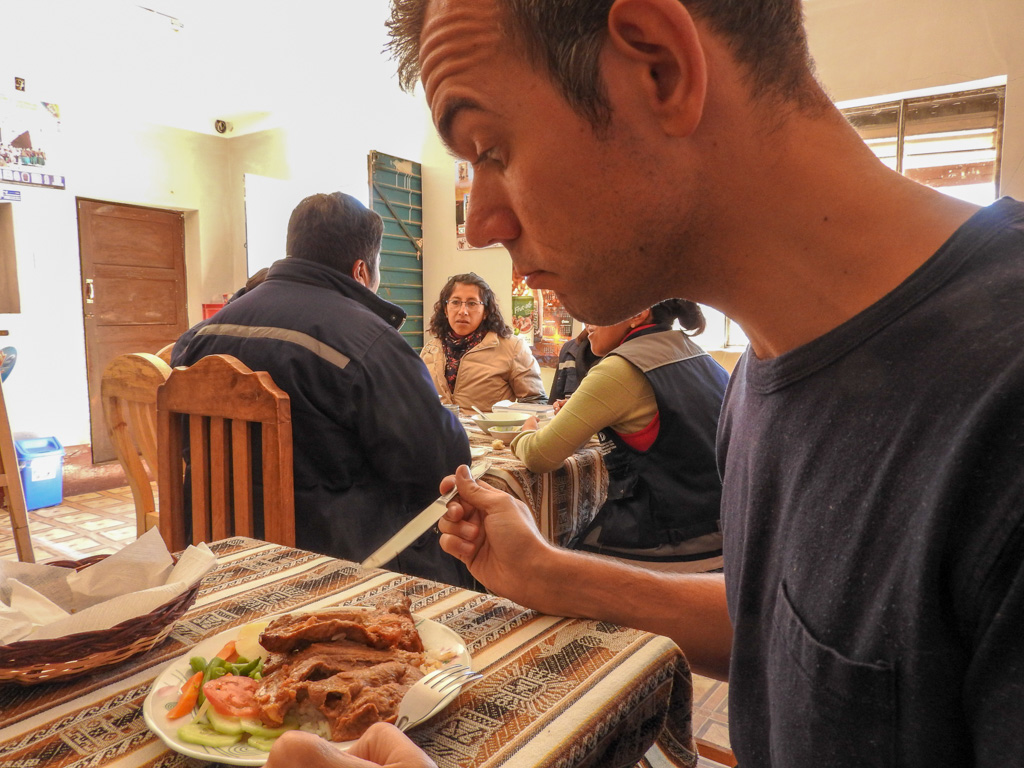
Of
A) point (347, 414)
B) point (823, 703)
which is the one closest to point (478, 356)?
point (347, 414)

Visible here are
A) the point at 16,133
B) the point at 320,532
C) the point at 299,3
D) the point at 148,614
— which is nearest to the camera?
A: the point at 148,614

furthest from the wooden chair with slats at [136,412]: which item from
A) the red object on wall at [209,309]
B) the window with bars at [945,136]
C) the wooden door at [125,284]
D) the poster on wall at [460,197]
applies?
the red object on wall at [209,309]

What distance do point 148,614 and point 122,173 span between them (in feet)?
20.9

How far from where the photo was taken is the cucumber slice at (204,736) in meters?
0.58

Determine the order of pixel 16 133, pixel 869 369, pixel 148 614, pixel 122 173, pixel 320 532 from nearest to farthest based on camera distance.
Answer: pixel 869 369 < pixel 148 614 < pixel 320 532 < pixel 16 133 < pixel 122 173

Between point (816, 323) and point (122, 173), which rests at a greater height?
point (122, 173)

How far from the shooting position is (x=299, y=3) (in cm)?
420

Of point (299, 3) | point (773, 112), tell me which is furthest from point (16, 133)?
point (773, 112)

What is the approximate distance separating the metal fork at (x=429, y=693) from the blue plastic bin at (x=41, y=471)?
496 cm

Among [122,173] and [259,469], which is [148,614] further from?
[122,173]

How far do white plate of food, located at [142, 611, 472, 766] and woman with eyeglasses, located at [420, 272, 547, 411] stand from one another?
3.06 m

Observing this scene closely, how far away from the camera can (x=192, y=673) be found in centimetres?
68

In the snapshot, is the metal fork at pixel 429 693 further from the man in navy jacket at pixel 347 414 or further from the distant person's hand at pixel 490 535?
the man in navy jacket at pixel 347 414

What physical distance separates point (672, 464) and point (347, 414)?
0.94 metres
